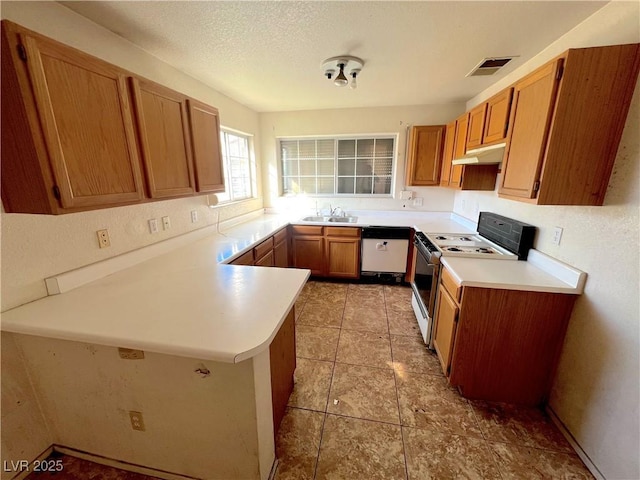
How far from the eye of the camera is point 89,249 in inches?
60.0

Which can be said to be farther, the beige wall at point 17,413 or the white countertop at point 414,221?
the white countertop at point 414,221

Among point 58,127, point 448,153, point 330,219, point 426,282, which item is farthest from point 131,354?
point 448,153

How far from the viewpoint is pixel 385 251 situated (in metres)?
3.33

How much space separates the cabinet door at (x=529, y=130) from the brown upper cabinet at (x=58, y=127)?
7.10 feet

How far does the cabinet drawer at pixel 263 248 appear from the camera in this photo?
249 centimetres

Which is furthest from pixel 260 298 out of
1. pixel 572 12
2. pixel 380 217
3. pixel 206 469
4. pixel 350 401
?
pixel 380 217

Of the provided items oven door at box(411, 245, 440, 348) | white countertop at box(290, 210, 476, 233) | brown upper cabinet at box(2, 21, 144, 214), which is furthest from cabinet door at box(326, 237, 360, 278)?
brown upper cabinet at box(2, 21, 144, 214)

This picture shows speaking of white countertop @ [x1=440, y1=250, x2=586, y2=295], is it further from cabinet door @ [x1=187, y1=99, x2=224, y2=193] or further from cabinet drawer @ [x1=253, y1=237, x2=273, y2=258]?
cabinet door @ [x1=187, y1=99, x2=224, y2=193]

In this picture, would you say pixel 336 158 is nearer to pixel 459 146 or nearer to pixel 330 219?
pixel 330 219

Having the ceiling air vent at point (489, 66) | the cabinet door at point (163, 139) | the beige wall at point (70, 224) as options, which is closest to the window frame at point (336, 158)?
the ceiling air vent at point (489, 66)

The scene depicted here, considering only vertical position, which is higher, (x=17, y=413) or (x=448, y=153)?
(x=448, y=153)

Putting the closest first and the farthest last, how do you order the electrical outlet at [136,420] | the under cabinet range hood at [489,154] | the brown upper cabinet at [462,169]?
the electrical outlet at [136,420] < the under cabinet range hood at [489,154] < the brown upper cabinet at [462,169]

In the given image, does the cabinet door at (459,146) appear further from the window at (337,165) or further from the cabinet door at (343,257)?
the cabinet door at (343,257)

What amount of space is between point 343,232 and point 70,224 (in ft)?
8.40
